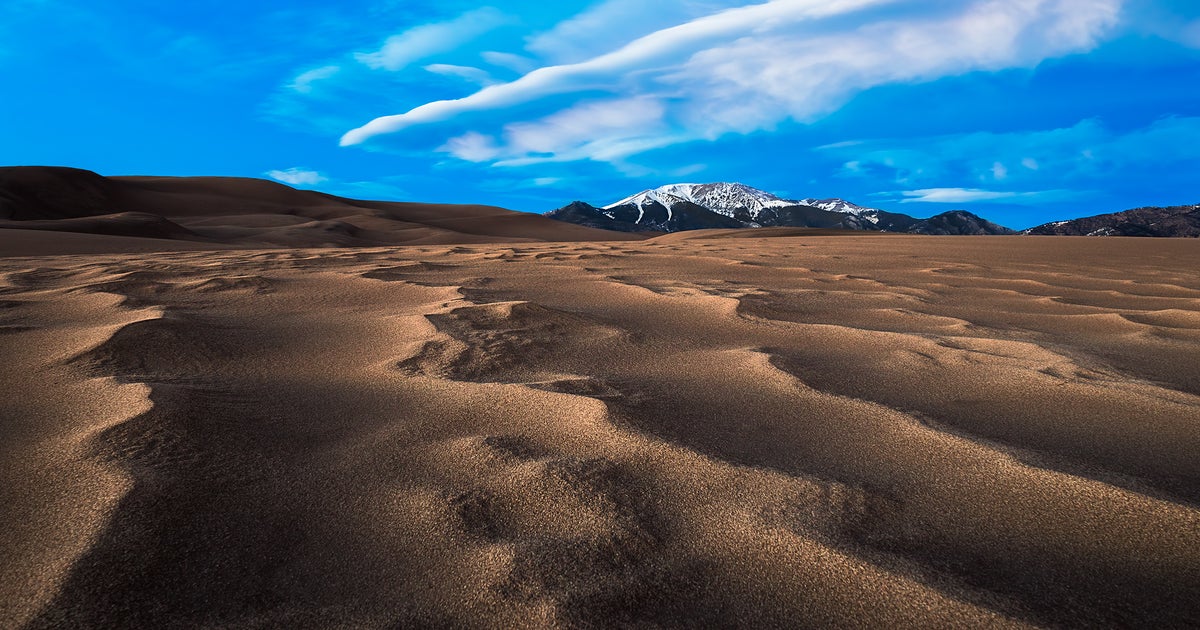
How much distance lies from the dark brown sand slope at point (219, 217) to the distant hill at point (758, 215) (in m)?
85.3

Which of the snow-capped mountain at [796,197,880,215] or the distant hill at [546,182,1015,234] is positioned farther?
the snow-capped mountain at [796,197,880,215]

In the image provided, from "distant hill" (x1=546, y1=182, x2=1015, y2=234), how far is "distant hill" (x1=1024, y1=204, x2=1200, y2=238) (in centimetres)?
5822

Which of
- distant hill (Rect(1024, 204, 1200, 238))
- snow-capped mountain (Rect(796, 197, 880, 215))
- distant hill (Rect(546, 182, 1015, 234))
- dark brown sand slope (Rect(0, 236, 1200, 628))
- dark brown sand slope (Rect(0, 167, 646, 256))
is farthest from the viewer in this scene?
snow-capped mountain (Rect(796, 197, 880, 215))

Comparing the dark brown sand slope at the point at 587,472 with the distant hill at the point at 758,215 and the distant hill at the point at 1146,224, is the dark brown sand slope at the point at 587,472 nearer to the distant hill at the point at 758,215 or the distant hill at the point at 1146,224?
the distant hill at the point at 1146,224

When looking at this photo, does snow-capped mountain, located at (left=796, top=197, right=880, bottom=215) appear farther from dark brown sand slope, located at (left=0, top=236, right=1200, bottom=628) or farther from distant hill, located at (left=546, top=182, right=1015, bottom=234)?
dark brown sand slope, located at (left=0, top=236, right=1200, bottom=628)

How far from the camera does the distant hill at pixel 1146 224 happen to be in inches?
2405

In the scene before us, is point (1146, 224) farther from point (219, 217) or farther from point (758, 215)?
point (758, 215)

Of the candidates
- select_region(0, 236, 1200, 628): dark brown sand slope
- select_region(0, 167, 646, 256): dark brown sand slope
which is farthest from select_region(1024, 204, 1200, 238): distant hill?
select_region(0, 236, 1200, 628): dark brown sand slope

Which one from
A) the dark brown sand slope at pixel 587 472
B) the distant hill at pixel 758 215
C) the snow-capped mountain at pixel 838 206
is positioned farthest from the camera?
the snow-capped mountain at pixel 838 206

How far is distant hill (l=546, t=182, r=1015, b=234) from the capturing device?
143750 mm

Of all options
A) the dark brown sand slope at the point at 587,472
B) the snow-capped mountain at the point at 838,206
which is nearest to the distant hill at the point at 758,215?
the snow-capped mountain at the point at 838,206

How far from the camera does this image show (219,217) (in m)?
25.5

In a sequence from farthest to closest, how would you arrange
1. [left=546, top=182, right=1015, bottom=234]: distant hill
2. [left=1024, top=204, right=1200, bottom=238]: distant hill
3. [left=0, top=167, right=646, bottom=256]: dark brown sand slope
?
[left=546, top=182, right=1015, bottom=234]: distant hill → [left=1024, top=204, right=1200, bottom=238]: distant hill → [left=0, top=167, right=646, bottom=256]: dark brown sand slope

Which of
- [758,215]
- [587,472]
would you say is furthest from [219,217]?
[758,215]
